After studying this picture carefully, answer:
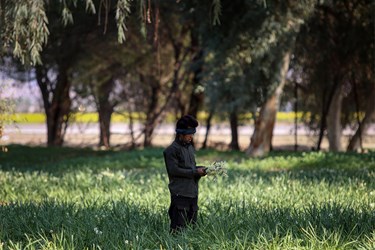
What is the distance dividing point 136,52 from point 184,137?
2001 centimetres

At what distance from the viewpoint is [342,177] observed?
35.4ft

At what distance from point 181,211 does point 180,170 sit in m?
0.46

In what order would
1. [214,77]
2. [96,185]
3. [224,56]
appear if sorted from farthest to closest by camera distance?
[214,77] < [224,56] < [96,185]

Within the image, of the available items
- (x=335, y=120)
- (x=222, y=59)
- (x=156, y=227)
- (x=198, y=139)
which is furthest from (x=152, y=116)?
(x=156, y=227)

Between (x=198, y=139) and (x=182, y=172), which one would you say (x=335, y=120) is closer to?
(x=182, y=172)

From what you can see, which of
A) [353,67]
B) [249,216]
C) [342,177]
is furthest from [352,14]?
[249,216]

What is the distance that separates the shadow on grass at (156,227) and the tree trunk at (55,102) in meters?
19.8

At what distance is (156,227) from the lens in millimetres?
6496

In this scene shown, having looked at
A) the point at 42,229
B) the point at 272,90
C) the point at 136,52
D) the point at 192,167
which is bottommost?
the point at 42,229

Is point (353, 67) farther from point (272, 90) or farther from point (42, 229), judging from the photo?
point (42, 229)

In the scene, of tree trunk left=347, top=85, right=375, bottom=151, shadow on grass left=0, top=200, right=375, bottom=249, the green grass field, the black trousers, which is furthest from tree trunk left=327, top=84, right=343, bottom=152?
the black trousers

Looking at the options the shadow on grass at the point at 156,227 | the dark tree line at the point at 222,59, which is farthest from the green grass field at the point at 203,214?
the dark tree line at the point at 222,59

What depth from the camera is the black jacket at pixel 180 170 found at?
19.7 ft

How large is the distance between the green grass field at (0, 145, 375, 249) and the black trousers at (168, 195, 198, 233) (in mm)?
117
